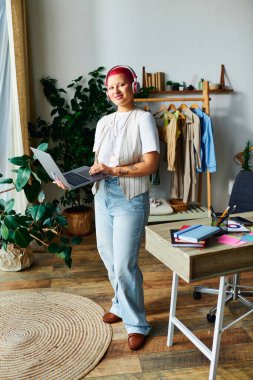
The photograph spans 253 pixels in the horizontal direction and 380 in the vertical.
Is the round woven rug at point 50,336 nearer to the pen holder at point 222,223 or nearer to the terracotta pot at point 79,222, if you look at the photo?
the pen holder at point 222,223

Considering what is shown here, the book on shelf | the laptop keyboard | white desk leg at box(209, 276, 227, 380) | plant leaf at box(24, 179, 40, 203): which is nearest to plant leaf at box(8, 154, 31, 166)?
plant leaf at box(24, 179, 40, 203)

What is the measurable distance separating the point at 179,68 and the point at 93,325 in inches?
111

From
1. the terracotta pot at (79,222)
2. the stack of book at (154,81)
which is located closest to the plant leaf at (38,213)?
the terracotta pot at (79,222)

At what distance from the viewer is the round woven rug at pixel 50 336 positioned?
179cm

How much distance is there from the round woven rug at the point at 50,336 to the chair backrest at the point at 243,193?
3.68ft

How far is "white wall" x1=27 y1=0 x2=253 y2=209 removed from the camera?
3.66 meters

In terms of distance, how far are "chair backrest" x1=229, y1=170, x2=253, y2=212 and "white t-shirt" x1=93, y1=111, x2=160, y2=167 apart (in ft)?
2.85

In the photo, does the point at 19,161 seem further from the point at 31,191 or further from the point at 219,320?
the point at 219,320

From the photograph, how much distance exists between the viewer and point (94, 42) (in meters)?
3.73

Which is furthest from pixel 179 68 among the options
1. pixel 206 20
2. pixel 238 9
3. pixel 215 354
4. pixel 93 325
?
pixel 215 354

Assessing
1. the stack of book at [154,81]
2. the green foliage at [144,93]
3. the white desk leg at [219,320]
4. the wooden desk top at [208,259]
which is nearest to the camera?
the wooden desk top at [208,259]

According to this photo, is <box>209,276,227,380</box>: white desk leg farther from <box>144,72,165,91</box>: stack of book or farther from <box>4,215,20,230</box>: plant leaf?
<box>144,72,165,91</box>: stack of book

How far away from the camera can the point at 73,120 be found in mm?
3465

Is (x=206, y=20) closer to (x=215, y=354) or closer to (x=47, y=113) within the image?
(x=47, y=113)
